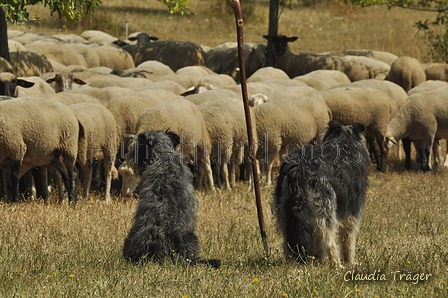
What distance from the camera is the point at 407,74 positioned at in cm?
1933

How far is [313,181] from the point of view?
19.9 ft

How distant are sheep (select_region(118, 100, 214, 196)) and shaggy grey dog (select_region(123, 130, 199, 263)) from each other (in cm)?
434

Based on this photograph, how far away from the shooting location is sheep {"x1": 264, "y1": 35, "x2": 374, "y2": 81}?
21.1 metres

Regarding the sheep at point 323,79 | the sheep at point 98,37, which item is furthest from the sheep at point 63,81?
the sheep at point 98,37

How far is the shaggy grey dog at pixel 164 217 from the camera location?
20.2 feet

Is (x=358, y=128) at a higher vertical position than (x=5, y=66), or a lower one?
higher

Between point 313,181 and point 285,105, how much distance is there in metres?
7.06

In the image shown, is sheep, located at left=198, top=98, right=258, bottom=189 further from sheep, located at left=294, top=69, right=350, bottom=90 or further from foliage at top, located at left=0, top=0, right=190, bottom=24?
sheep, located at left=294, top=69, right=350, bottom=90

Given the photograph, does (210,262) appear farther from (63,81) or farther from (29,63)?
(29,63)

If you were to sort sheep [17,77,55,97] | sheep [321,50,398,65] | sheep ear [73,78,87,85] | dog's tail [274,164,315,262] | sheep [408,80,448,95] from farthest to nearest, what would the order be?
sheep [321,50,398,65], sheep [408,80,448,95], sheep ear [73,78,87,85], sheep [17,77,55,97], dog's tail [274,164,315,262]

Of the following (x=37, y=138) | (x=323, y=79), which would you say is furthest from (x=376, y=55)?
(x=37, y=138)

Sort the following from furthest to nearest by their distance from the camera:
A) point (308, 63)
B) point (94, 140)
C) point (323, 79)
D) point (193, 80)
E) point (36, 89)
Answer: point (308, 63) → point (323, 79) → point (193, 80) → point (36, 89) → point (94, 140)

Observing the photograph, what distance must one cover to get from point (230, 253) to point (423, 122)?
8081 mm

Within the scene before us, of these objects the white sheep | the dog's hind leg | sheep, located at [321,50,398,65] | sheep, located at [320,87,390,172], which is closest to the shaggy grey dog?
the dog's hind leg
